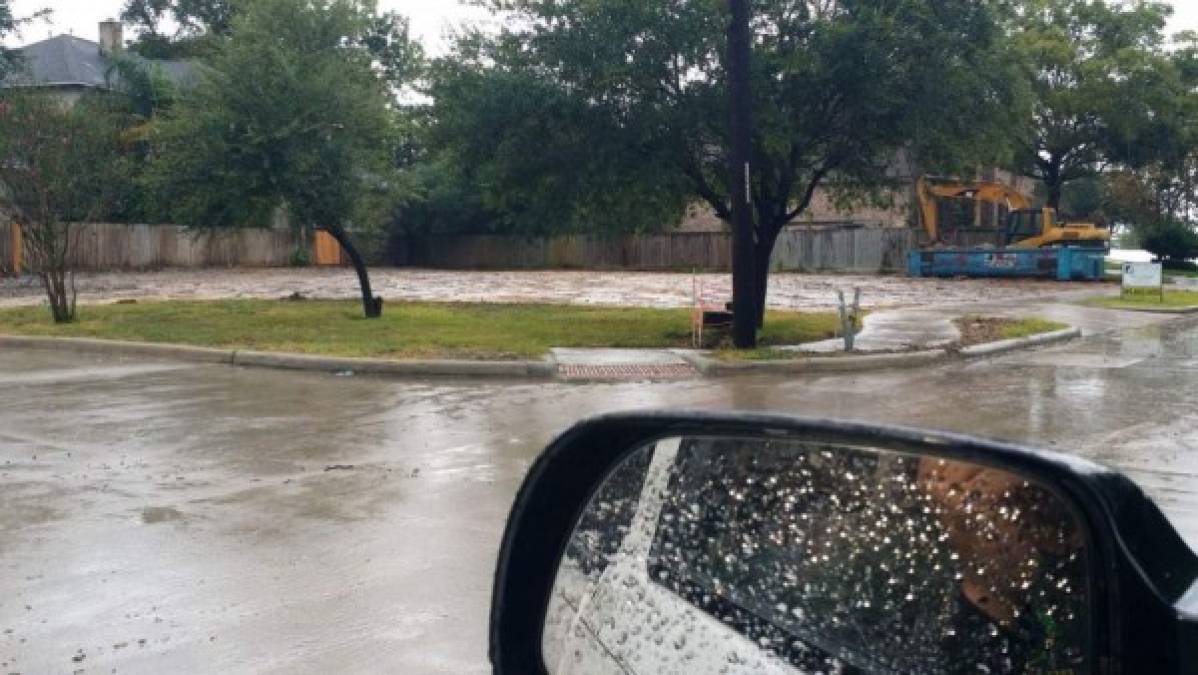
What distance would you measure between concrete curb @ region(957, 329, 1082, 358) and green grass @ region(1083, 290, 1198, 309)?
6603 millimetres

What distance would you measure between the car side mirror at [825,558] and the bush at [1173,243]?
50.8 metres

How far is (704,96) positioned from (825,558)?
1619cm

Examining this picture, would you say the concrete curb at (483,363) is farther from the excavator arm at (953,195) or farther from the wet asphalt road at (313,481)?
the excavator arm at (953,195)

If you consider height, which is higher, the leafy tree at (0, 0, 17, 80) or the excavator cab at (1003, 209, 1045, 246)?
the leafy tree at (0, 0, 17, 80)

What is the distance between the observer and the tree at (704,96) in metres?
16.7

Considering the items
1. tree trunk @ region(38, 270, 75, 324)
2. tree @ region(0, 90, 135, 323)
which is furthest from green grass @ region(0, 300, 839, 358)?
tree @ region(0, 90, 135, 323)

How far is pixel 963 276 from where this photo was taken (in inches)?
1626

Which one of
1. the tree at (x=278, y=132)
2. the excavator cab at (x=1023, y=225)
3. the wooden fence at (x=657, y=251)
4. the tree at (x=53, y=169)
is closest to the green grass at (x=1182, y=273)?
the excavator cab at (x=1023, y=225)

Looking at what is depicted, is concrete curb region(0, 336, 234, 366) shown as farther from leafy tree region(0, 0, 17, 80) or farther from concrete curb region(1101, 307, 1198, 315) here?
leafy tree region(0, 0, 17, 80)

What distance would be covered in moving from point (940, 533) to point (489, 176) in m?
17.2

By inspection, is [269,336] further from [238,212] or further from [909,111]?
[909,111]

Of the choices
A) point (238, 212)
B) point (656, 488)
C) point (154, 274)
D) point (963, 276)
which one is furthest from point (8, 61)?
point (656, 488)

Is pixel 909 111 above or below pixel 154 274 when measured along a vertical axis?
above

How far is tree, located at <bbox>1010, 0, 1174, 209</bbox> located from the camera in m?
46.1
